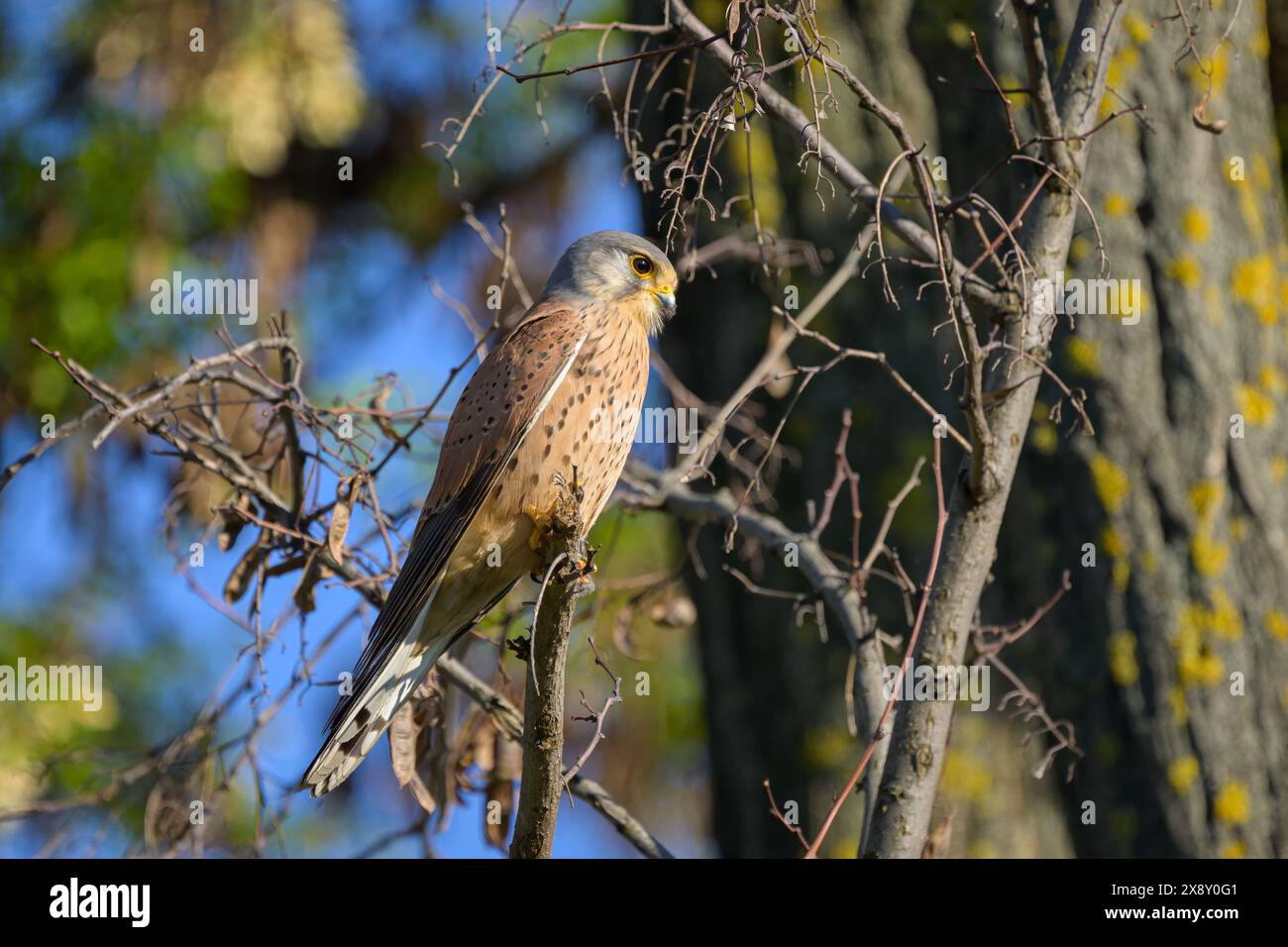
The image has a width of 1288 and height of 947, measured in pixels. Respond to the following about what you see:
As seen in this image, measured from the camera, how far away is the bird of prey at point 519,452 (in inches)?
123

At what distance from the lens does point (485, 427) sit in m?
3.36

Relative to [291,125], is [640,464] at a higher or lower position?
lower

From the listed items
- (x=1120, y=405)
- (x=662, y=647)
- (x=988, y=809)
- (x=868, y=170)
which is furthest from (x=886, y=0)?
(x=662, y=647)

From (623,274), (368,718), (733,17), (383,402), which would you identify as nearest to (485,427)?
(383,402)

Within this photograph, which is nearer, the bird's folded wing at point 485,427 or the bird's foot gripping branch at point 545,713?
the bird's foot gripping branch at point 545,713

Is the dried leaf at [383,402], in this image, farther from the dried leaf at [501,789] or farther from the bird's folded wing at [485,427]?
the dried leaf at [501,789]

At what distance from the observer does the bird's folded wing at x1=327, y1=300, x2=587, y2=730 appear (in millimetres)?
3146

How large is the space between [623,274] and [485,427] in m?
0.65

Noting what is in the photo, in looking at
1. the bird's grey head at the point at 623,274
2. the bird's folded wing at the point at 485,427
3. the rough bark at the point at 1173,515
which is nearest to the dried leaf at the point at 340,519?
the bird's folded wing at the point at 485,427

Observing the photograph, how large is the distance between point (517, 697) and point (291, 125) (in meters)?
5.46

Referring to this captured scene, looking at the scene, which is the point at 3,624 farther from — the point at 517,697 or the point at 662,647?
the point at 517,697

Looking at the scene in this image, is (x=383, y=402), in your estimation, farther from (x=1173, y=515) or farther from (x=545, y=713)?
(x=1173, y=515)

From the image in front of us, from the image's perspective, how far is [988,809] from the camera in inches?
170
